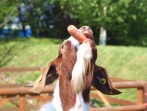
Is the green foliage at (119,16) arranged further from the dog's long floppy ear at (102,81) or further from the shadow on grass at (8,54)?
the dog's long floppy ear at (102,81)

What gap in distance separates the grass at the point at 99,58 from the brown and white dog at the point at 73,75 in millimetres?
10067

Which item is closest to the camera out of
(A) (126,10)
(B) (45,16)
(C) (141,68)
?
(C) (141,68)

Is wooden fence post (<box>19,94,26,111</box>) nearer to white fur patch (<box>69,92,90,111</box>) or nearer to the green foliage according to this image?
white fur patch (<box>69,92,90,111</box>)

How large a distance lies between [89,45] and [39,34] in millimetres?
24494

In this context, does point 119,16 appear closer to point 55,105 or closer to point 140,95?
point 140,95

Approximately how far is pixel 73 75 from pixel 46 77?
0.27 metres

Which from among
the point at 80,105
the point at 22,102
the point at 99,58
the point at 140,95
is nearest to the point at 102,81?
the point at 80,105

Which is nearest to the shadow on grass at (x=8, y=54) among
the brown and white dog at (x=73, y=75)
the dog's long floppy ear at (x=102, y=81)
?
the dog's long floppy ear at (x=102, y=81)

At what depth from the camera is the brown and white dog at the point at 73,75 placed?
2.58 metres

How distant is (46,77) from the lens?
283 cm

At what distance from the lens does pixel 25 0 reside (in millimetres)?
24078

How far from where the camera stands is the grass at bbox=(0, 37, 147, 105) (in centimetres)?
1412

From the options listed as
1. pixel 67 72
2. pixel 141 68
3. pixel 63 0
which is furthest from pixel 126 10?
pixel 67 72

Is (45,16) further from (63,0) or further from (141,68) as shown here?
(141,68)
